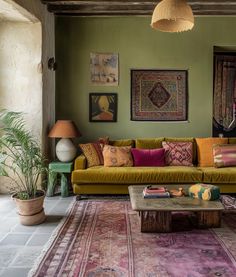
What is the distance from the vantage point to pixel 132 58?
5.29 metres

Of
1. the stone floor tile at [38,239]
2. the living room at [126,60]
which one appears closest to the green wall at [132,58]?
the living room at [126,60]

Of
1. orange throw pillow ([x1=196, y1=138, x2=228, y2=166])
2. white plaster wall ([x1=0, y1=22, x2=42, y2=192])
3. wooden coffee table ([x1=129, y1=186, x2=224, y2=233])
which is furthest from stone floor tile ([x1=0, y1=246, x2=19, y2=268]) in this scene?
orange throw pillow ([x1=196, y1=138, x2=228, y2=166])

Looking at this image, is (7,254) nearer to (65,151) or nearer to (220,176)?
(65,151)

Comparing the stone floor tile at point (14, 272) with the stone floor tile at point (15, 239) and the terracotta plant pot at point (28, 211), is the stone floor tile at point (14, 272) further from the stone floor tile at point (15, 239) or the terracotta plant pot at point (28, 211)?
the terracotta plant pot at point (28, 211)

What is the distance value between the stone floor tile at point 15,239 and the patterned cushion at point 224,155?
2.86m

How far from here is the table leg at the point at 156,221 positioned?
9.97 ft

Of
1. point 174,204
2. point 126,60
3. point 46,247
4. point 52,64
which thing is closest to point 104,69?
point 126,60

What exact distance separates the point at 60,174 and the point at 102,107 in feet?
4.75

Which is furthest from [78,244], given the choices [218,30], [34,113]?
[218,30]

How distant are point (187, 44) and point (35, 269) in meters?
4.35

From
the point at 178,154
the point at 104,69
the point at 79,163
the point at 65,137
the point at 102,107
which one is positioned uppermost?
the point at 104,69

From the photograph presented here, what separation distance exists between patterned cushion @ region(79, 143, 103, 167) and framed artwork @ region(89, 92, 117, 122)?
2.66ft

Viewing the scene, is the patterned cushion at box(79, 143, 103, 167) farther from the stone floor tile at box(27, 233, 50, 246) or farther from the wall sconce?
the stone floor tile at box(27, 233, 50, 246)

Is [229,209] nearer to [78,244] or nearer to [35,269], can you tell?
[78,244]
